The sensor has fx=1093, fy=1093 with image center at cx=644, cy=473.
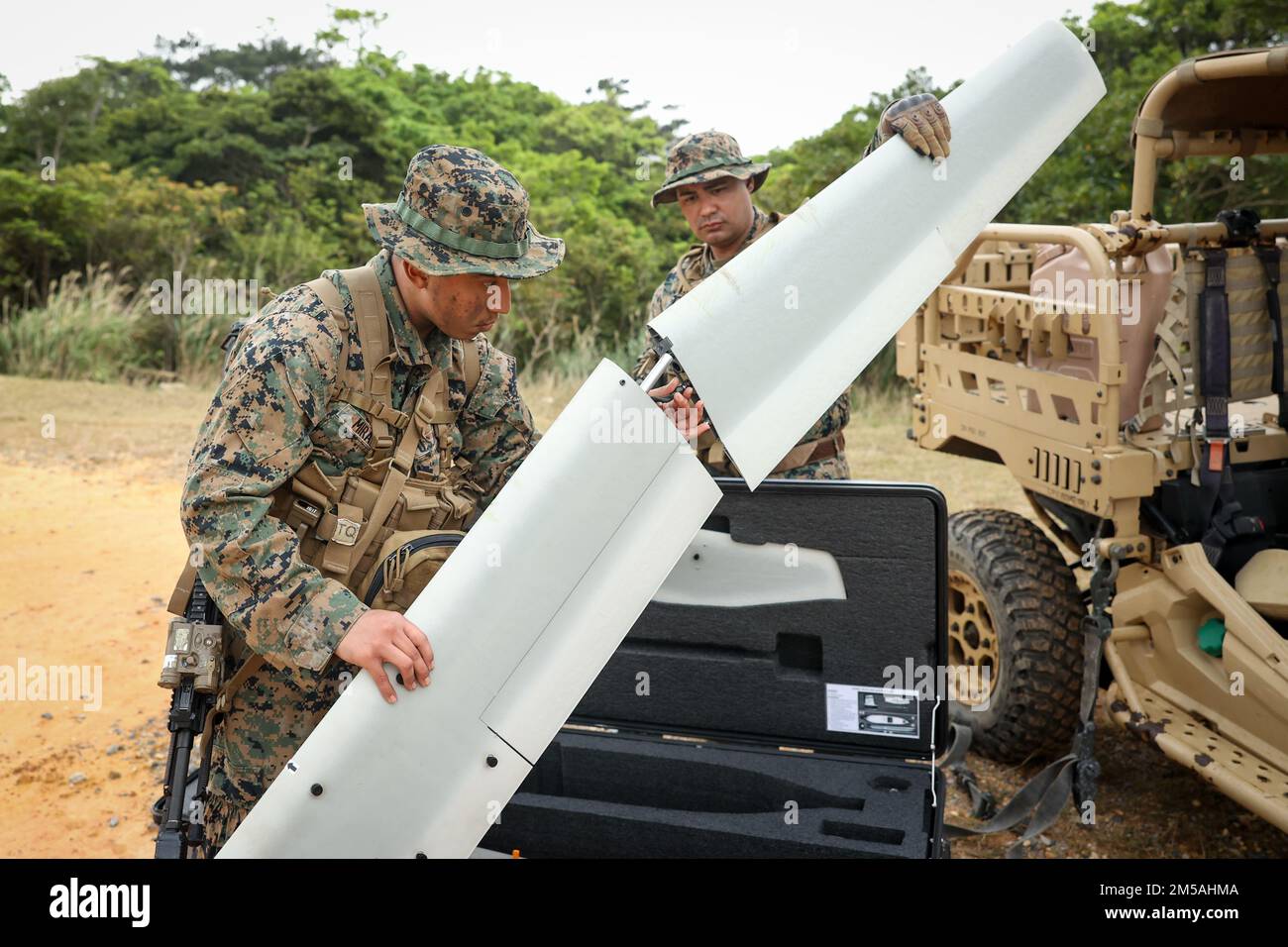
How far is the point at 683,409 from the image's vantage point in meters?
2.16

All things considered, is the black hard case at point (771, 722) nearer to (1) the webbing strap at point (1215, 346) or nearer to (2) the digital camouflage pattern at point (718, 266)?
(2) the digital camouflage pattern at point (718, 266)

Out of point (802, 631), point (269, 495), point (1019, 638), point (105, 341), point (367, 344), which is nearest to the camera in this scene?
point (269, 495)

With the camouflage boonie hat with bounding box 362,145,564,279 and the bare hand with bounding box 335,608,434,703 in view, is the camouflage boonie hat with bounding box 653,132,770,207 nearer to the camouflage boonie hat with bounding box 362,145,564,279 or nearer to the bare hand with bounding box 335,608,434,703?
the camouflage boonie hat with bounding box 362,145,564,279

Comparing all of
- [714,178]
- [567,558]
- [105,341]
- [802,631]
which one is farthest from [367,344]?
[105,341]

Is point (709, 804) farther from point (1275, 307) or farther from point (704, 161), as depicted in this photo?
point (1275, 307)

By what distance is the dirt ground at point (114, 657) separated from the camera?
383 cm

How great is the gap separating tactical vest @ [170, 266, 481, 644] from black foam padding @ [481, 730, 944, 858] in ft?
3.54

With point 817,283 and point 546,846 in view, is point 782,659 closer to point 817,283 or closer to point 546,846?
point 546,846

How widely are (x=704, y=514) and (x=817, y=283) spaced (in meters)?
0.56

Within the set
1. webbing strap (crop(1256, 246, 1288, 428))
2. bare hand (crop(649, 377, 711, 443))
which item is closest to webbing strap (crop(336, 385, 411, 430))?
bare hand (crop(649, 377, 711, 443))

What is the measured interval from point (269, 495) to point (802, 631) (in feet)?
5.27

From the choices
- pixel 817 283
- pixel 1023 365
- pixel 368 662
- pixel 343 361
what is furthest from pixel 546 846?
pixel 1023 365

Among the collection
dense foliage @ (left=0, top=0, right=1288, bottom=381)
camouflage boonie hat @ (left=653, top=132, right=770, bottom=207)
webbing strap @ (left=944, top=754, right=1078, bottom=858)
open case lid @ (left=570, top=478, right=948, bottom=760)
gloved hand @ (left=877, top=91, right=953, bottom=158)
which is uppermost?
dense foliage @ (left=0, top=0, right=1288, bottom=381)

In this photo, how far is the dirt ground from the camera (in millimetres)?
3832
